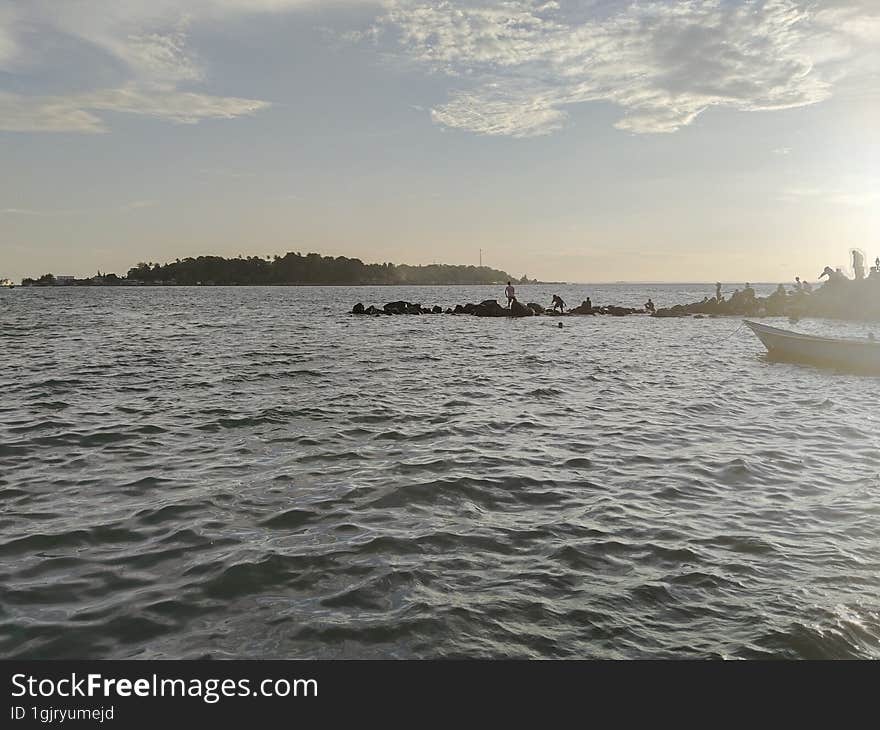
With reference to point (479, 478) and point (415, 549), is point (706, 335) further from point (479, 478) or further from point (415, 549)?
point (415, 549)

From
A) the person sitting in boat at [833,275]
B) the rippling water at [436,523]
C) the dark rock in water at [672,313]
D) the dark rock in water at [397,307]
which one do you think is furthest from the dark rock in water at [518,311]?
the rippling water at [436,523]

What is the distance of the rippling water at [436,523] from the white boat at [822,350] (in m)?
5.89

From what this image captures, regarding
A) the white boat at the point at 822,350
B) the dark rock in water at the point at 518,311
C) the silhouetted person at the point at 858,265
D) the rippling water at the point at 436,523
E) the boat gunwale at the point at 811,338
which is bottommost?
the rippling water at the point at 436,523

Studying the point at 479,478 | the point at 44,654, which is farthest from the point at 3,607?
the point at 479,478

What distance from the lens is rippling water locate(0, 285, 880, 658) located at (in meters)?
6.14

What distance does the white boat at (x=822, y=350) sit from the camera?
84.1ft

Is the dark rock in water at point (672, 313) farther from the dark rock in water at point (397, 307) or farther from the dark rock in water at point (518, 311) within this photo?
the dark rock in water at point (397, 307)

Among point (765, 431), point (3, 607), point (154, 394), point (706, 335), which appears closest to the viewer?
point (3, 607)

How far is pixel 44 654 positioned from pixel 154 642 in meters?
0.89

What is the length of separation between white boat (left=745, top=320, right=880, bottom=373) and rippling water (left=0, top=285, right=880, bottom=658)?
589 centimetres

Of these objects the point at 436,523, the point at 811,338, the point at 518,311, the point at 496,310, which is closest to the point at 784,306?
the point at 518,311

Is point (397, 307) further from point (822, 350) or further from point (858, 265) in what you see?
point (822, 350)

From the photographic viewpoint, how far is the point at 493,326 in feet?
189

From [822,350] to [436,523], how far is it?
24.8 metres
